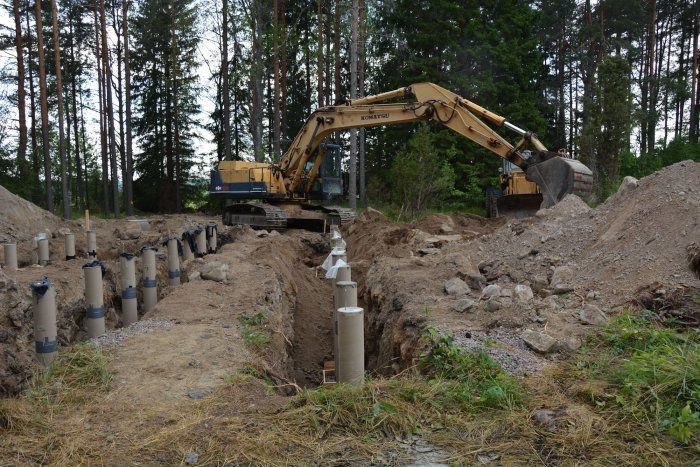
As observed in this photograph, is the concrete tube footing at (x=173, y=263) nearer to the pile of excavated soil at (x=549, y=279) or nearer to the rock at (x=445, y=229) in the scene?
the pile of excavated soil at (x=549, y=279)

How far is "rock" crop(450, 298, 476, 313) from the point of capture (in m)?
6.10

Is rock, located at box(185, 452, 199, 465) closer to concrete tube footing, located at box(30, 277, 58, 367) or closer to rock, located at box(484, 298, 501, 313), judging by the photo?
concrete tube footing, located at box(30, 277, 58, 367)

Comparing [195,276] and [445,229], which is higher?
[445,229]

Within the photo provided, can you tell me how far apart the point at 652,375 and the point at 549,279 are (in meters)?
3.64

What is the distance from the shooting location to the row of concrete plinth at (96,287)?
5004mm

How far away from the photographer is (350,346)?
4535mm

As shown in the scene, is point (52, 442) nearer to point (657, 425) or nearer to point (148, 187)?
point (657, 425)

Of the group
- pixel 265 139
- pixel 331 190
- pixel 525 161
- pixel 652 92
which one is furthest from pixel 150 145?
pixel 652 92

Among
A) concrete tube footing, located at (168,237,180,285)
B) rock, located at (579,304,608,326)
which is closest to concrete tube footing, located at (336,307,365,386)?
rock, located at (579,304,608,326)

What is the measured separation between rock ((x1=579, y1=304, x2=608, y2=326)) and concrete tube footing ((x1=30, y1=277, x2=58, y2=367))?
5.09 meters

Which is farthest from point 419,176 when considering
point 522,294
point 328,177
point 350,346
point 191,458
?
point 191,458

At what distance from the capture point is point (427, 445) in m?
3.17

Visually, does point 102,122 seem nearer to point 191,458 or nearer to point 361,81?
point 361,81

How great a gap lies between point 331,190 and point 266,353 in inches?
508
